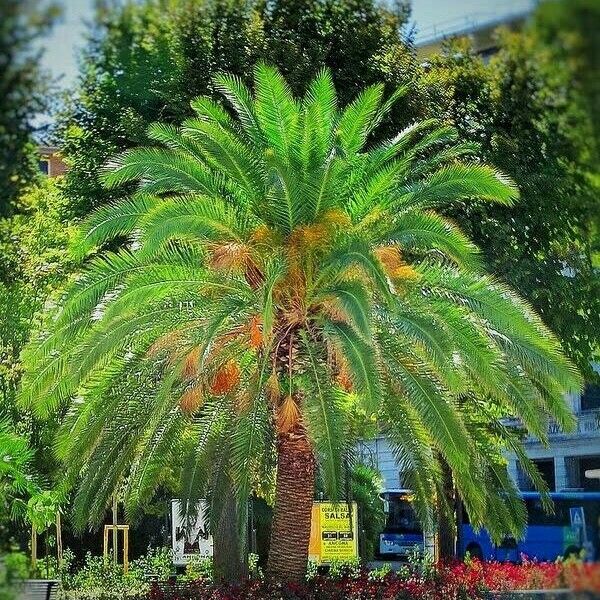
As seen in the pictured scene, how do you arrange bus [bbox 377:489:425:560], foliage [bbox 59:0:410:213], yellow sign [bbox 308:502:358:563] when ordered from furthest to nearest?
bus [bbox 377:489:425:560] < yellow sign [bbox 308:502:358:563] < foliage [bbox 59:0:410:213]

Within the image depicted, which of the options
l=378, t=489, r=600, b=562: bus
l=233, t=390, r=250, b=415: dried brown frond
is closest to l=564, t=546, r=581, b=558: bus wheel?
l=233, t=390, r=250, b=415: dried brown frond

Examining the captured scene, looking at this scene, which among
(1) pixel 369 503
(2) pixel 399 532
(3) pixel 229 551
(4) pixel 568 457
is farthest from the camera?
(4) pixel 568 457

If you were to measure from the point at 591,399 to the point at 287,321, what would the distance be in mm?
20688

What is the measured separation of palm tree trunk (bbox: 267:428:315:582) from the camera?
18.8 metres

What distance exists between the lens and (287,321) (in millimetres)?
18047

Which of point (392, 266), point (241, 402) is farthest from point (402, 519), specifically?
point (392, 266)

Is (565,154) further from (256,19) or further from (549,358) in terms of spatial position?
(256,19)

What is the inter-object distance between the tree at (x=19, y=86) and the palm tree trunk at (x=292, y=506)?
30.9 feet

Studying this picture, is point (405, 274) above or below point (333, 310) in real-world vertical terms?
above

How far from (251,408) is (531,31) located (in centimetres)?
1084

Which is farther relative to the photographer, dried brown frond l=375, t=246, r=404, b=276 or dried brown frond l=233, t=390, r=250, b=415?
dried brown frond l=233, t=390, r=250, b=415

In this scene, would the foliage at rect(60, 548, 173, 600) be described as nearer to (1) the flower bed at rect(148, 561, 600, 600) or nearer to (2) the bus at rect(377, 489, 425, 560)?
(1) the flower bed at rect(148, 561, 600, 600)

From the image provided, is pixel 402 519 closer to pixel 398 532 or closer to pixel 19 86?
pixel 398 532

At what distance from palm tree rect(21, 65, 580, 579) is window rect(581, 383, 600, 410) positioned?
15840 mm
